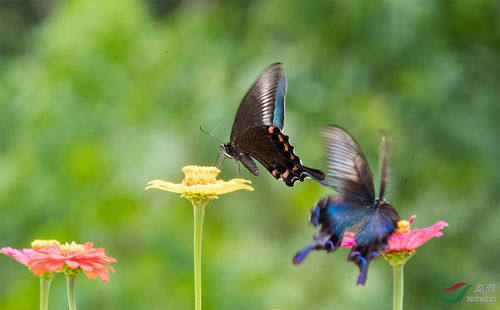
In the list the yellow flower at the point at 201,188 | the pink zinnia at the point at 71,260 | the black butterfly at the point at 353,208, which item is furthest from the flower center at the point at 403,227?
the pink zinnia at the point at 71,260

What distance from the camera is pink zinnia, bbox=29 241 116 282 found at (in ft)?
1.90

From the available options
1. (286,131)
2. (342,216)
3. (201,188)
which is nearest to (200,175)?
(201,188)

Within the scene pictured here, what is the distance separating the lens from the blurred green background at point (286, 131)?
1.89 m

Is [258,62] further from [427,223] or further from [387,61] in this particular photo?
[427,223]

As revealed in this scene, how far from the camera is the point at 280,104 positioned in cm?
94

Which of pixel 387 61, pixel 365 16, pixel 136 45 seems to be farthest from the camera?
pixel 136 45

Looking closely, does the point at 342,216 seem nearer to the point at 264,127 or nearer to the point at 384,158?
the point at 384,158

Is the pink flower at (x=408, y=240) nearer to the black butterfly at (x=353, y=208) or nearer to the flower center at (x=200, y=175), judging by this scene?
the black butterfly at (x=353, y=208)

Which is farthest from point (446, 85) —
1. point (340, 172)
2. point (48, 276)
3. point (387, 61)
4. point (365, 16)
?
point (48, 276)

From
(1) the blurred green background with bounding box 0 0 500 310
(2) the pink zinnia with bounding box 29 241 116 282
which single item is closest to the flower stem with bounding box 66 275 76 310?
(2) the pink zinnia with bounding box 29 241 116 282

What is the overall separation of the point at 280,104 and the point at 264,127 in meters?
0.04

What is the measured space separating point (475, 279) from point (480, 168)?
31 cm

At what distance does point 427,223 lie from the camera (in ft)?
7.23

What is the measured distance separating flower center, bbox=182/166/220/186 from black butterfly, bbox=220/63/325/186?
0.17 m
